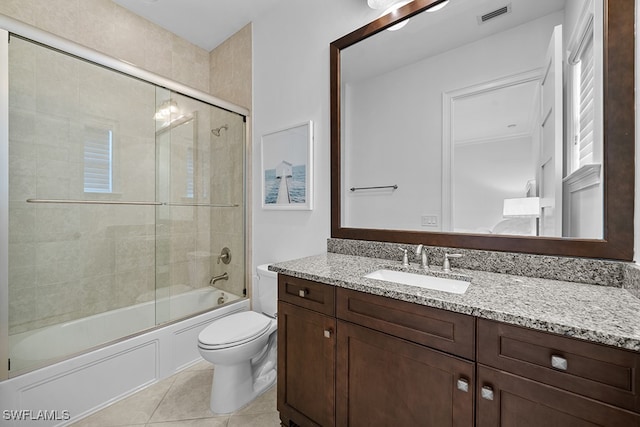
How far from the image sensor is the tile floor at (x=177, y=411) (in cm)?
147

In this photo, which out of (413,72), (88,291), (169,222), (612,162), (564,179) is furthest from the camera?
(169,222)

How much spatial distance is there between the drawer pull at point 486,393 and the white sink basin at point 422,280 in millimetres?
383

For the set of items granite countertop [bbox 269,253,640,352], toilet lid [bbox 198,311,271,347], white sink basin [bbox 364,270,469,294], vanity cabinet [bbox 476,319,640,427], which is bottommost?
toilet lid [bbox 198,311,271,347]

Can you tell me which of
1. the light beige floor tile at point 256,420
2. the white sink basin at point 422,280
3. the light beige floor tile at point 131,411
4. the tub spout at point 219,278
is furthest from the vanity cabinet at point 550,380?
the tub spout at point 219,278

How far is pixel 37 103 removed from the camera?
162 centimetres

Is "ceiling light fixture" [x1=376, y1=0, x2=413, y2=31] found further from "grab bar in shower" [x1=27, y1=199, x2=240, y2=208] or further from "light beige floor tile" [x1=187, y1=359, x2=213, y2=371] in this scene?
"light beige floor tile" [x1=187, y1=359, x2=213, y2=371]

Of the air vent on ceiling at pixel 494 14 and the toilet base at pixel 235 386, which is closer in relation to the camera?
the air vent on ceiling at pixel 494 14

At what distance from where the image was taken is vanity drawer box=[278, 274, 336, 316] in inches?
46.0

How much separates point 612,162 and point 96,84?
9.02 ft

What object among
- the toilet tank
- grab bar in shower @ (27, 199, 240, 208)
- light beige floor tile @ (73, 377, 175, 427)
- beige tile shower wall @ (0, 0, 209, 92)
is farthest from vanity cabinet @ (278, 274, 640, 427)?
beige tile shower wall @ (0, 0, 209, 92)

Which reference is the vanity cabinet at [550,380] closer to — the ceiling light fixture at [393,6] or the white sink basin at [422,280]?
the white sink basin at [422,280]

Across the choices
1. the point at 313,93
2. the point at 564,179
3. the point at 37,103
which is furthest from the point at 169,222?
the point at 564,179

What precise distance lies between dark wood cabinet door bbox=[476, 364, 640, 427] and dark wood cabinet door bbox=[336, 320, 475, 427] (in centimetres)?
4

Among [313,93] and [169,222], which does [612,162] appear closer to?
[313,93]
